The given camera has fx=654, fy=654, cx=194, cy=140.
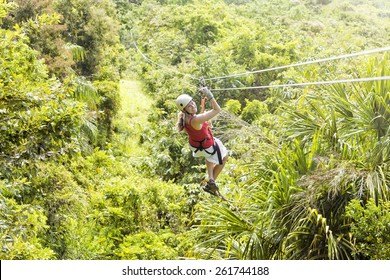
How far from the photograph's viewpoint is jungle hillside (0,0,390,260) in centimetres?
581

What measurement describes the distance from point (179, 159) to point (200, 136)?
6.38 meters

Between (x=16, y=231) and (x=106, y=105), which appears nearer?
(x=16, y=231)

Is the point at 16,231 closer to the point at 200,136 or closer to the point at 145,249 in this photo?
the point at 145,249

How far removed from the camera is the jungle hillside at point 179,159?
5.81 m

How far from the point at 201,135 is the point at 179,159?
21.0ft

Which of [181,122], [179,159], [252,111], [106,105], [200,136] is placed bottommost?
[106,105]

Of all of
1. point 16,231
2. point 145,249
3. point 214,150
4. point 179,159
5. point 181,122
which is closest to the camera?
point 181,122

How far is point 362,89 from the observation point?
268 inches

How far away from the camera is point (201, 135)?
19.5ft

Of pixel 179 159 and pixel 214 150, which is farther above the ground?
pixel 214 150

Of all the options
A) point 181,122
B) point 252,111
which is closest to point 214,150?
point 181,122

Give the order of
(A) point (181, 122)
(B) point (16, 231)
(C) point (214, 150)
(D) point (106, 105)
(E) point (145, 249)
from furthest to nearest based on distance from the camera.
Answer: (D) point (106, 105)
(E) point (145, 249)
(B) point (16, 231)
(C) point (214, 150)
(A) point (181, 122)

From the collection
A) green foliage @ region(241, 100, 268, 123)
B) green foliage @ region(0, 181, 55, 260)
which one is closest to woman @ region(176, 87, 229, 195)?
green foliage @ region(0, 181, 55, 260)

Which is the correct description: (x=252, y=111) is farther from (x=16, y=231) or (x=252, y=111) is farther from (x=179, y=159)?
(x=16, y=231)
